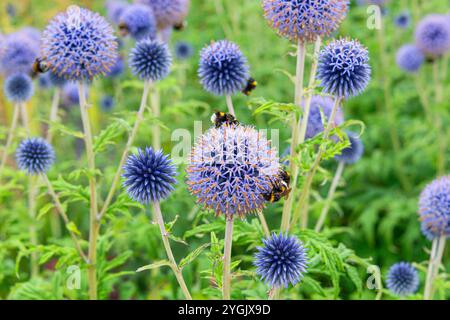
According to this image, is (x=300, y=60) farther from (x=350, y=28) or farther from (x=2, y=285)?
(x=350, y=28)

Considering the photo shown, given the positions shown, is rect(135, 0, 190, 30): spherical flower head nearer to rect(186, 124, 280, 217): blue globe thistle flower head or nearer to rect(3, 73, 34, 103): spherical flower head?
rect(3, 73, 34, 103): spherical flower head

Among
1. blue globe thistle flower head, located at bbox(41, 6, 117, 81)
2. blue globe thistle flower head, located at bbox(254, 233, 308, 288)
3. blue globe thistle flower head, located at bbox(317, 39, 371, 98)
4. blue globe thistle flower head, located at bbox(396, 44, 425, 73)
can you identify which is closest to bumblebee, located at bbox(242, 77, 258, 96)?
blue globe thistle flower head, located at bbox(317, 39, 371, 98)

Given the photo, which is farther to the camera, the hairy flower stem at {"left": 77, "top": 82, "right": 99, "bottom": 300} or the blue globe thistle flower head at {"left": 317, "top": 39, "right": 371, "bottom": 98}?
the hairy flower stem at {"left": 77, "top": 82, "right": 99, "bottom": 300}

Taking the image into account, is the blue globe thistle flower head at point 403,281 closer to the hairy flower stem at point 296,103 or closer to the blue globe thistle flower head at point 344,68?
the hairy flower stem at point 296,103

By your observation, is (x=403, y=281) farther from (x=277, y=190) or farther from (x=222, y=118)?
(x=222, y=118)

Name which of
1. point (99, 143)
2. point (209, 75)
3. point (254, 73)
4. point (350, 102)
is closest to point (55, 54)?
point (99, 143)

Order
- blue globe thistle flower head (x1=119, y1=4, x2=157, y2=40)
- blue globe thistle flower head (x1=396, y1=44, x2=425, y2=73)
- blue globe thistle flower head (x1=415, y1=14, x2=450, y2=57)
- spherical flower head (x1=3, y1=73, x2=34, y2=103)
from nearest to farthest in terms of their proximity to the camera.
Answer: spherical flower head (x1=3, y1=73, x2=34, y2=103), blue globe thistle flower head (x1=119, y1=4, x2=157, y2=40), blue globe thistle flower head (x1=415, y1=14, x2=450, y2=57), blue globe thistle flower head (x1=396, y1=44, x2=425, y2=73)

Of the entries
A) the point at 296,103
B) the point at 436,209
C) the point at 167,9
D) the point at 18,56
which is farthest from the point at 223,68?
the point at 18,56
